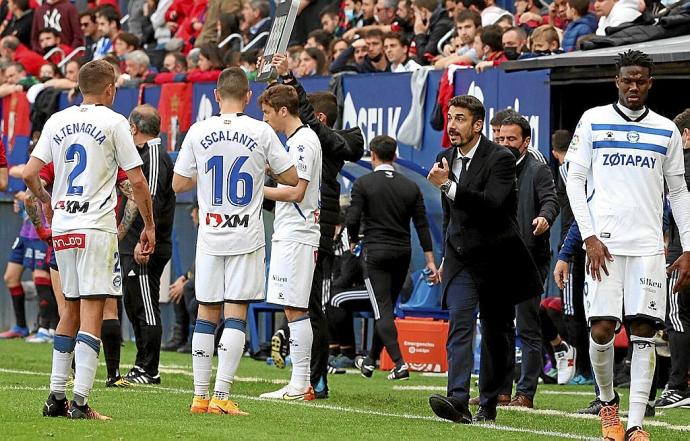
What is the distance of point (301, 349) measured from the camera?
1088 cm

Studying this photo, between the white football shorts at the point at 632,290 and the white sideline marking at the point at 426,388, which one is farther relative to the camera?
the white sideline marking at the point at 426,388

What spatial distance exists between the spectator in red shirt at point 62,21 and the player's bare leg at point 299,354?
14571 millimetres

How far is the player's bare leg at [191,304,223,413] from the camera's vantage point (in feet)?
31.6

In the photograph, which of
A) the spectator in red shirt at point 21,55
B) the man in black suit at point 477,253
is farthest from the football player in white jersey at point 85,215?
the spectator in red shirt at point 21,55

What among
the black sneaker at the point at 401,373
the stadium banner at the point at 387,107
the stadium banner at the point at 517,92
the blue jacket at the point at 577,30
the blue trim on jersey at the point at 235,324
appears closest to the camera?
the blue trim on jersey at the point at 235,324

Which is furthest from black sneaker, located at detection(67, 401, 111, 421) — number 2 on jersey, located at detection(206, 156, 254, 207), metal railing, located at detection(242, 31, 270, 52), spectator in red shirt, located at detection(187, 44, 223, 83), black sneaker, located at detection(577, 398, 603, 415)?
metal railing, located at detection(242, 31, 270, 52)

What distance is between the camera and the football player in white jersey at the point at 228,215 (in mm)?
9547

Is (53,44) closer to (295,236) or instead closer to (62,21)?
(62,21)

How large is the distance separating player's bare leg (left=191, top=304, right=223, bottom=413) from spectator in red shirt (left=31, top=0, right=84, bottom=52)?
51.3ft

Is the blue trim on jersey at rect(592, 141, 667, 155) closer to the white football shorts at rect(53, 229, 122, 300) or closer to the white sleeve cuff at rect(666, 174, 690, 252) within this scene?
the white sleeve cuff at rect(666, 174, 690, 252)

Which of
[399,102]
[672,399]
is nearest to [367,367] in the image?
[399,102]

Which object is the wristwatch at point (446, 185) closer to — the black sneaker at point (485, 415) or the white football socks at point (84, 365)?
the black sneaker at point (485, 415)

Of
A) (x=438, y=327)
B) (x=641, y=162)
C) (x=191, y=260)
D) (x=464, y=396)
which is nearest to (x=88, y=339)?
(x=464, y=396)

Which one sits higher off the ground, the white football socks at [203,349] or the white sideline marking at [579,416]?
the white football socks at [203,349]
